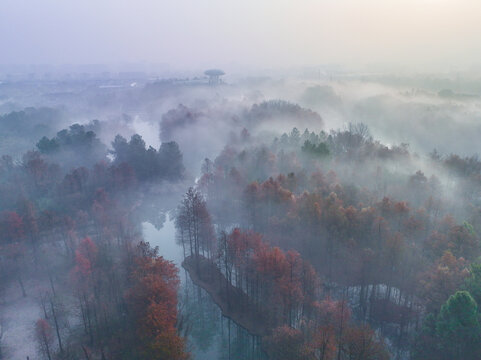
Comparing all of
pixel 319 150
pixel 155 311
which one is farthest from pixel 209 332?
pixel 319 150

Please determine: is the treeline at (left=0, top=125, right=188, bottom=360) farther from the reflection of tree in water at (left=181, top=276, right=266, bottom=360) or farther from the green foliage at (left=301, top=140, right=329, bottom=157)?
the green foliage at (left=301, top=140, right=329, bottom=157)

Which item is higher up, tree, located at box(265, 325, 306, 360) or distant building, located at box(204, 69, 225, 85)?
distant building, located at box(204, 69, 225, 85)

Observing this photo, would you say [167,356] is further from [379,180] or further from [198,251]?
[379,180]

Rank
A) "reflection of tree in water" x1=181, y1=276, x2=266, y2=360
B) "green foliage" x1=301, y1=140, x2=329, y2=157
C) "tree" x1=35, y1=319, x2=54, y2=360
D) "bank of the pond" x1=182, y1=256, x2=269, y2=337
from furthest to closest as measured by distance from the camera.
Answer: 1. "green foliage" x1=301, y1=140, x2=329, y2=157
2. "bank of the pond" x1=182, y1=256, x2=269, y2=337
3. "reflection of tree in water" x1=181, y1=276, x2=266, y2=360
4. "tree" x1=35, y1=319, x2=54, y2=360

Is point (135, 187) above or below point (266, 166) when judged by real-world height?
below

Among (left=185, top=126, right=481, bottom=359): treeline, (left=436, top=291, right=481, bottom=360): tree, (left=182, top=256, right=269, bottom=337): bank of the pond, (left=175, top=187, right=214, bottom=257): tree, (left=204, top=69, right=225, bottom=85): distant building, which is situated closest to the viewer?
(left=436, top=291, right=481, bottom=360): tree

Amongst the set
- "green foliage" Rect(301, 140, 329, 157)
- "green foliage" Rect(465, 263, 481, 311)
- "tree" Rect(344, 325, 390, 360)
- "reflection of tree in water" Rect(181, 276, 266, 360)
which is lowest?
"reflection of tree in water" Rect(181, 276, 266, 360)

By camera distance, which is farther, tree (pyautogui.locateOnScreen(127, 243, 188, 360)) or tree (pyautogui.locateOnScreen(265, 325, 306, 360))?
tree (pyautogui.locateOnScreen(265, 325, 306, 360))

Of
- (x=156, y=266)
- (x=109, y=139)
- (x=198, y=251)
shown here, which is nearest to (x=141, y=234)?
(x=198, y=251)

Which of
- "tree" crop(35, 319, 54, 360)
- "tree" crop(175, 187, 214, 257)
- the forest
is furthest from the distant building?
"tree" crop(35, 319, 54, 360)
